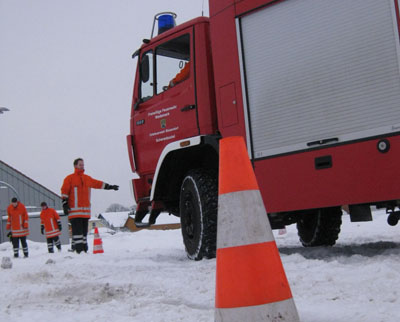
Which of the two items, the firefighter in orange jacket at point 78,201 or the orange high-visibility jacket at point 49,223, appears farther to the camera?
the orange high-visibility jacket at point 49,223

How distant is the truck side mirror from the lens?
7.00 meters

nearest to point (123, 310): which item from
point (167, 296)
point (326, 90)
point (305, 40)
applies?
point (167, 296)

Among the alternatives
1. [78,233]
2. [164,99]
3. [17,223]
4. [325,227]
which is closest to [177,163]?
[164,99]

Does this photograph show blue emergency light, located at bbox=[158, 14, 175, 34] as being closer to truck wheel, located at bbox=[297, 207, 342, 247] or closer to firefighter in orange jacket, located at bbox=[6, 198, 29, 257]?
truck wheel, located at bbox=[297, 207, 342, 247]

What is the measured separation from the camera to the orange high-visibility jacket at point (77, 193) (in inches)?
361

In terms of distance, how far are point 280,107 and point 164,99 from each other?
6.28 feet

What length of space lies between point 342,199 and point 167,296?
200 centimetres

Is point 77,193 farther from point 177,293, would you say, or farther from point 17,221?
point 177,293

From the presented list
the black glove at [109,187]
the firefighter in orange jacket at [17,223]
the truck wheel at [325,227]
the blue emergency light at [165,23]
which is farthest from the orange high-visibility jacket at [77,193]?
the firefighter in orange jacket at [17,223]

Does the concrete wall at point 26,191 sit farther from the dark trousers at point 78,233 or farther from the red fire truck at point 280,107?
the red fire truck at point 280,107

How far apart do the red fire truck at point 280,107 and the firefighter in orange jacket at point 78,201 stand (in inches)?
105

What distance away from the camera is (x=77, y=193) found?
366 inches

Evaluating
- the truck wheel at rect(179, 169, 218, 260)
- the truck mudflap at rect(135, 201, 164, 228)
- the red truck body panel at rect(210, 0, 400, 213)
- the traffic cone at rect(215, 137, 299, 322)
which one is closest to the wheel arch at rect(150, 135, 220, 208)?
the truck mudflap at rect(135, 201, 164, 228)

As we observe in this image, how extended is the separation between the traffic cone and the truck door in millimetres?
3438
